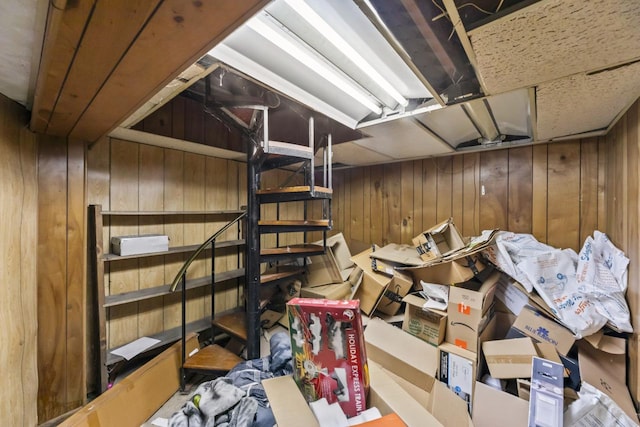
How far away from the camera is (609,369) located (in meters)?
1.43

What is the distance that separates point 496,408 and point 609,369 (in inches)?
26.5

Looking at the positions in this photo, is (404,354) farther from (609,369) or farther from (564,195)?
(564,195)

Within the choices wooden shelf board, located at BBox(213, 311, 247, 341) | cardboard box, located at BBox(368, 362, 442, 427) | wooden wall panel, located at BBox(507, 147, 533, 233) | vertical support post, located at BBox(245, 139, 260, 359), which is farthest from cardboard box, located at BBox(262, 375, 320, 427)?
wooden wall panel, located at BBox(507, 147, 533, 233)

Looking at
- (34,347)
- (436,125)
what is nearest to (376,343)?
(436,125)

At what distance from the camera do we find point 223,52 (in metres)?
0.95

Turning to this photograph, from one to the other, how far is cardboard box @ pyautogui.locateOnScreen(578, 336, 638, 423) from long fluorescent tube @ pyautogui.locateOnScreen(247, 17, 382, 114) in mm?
1951

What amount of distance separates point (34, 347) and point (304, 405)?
59.9 inches

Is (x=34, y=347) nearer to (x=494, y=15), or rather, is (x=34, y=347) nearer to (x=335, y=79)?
(x=335, y=79)

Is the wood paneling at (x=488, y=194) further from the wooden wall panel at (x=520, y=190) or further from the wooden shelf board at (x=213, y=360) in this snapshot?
the wooden shelf board at (x=213, y=360)

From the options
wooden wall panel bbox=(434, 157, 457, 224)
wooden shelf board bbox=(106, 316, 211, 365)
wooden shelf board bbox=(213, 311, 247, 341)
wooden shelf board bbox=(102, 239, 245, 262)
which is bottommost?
wooden shelf board bbox=(106, 316, 211, 365)

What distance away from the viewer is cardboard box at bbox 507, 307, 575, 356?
4.97 ft

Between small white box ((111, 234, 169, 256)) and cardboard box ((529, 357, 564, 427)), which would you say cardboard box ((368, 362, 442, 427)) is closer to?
cardboard box ((529, 357, 564, 427))

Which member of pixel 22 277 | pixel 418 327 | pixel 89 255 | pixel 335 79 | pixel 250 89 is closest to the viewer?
pixel 335 79

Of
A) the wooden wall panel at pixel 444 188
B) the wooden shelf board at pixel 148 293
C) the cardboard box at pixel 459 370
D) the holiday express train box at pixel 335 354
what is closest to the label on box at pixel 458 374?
the cardboard box at pixel 459 370
